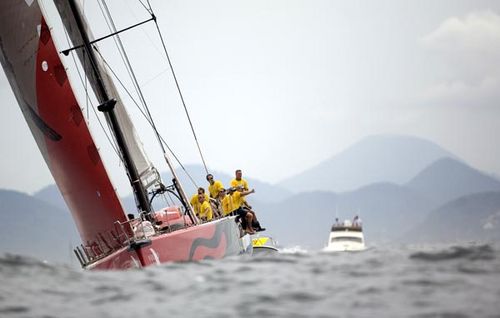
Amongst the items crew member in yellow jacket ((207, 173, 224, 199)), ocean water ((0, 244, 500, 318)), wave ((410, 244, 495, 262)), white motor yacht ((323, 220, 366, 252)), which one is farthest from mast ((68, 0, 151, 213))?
white motor yacht ((323, 220, 366, 252))

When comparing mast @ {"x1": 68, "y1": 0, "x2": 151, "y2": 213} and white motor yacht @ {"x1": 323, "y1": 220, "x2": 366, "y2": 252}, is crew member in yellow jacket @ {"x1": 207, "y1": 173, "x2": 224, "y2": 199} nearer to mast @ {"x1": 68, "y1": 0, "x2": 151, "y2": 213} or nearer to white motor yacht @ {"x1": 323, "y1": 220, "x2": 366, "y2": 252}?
mast @ {"x1": 68, "y1": 0, "x2": 151, "y2": 213}

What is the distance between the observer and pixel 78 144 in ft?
56.9

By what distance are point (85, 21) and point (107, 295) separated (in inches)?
422

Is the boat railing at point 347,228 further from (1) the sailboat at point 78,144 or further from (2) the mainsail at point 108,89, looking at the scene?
(1) the sailboat at point 78,144

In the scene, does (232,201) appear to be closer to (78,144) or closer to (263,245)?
(263,245)

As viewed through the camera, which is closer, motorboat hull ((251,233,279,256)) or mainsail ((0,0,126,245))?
mainsail ((0,0,126,245))

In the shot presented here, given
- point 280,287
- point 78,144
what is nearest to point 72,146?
point 78,144

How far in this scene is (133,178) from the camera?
18562 millimetres

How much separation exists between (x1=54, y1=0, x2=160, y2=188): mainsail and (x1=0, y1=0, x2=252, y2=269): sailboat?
0.16 feet

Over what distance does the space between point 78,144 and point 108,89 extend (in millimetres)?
3574

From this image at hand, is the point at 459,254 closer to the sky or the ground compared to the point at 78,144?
closer to the ground

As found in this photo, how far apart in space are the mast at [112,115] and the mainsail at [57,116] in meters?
0.75

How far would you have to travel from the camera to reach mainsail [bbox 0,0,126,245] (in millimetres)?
17219

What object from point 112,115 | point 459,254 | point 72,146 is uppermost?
point 112,115
